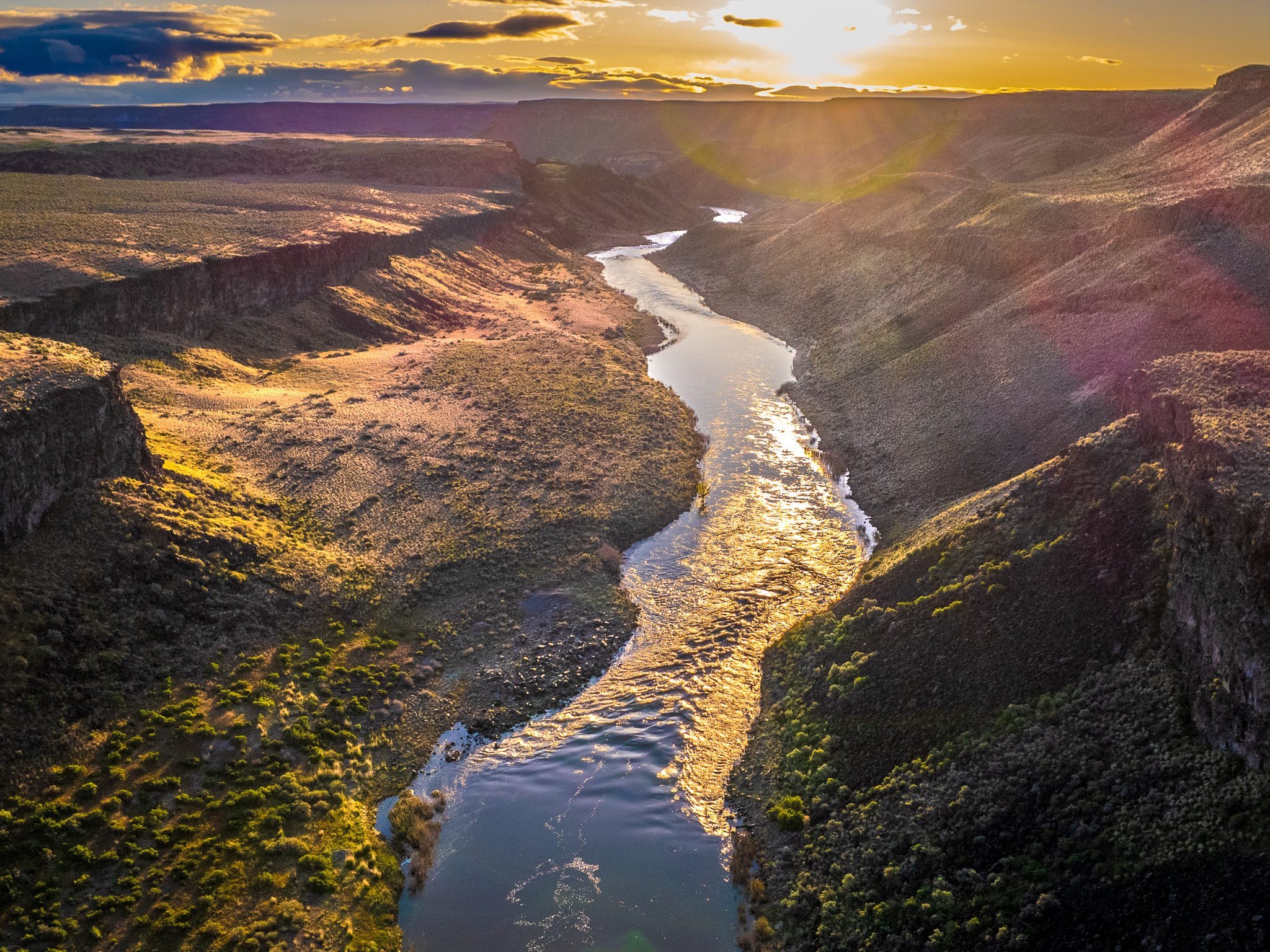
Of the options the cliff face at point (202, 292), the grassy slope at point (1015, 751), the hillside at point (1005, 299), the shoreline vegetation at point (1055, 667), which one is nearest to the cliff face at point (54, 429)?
the cliff face at point (202, 292)

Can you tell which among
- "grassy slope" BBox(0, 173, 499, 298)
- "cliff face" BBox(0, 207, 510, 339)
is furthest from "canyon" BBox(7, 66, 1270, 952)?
"grassy slope" BBox(0, 173, 499, 298)

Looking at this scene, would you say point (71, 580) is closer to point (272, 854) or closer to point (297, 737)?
point (297, 737)

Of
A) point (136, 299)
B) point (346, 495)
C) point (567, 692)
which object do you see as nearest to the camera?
point (567, 692)

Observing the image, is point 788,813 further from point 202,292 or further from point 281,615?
point 202,292

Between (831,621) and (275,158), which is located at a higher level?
(275,158)

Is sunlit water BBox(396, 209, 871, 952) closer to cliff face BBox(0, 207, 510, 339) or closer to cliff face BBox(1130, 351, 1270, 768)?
cliff face BBox(1130, 351, 1270, 768)

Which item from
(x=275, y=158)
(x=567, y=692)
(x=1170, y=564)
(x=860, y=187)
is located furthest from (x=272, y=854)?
(x=275, y=158)
